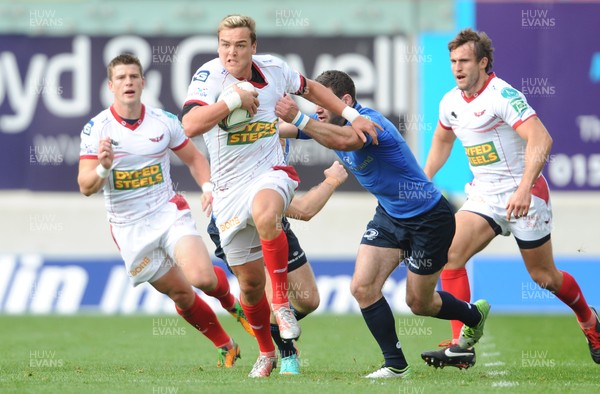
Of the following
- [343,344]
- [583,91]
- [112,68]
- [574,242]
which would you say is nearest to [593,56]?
[583,91]

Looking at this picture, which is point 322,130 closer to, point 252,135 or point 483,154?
point 252,135

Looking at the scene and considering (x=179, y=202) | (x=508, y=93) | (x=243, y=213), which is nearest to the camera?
(x=243, y=213)

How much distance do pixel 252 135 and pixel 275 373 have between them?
174cm

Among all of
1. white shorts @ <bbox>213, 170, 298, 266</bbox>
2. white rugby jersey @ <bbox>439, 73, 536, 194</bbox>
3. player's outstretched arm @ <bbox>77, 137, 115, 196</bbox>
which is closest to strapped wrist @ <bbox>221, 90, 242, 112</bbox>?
white shorts @ <bbox>213, 170, 298, 266</bbox>

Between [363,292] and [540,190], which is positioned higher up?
[540,190]

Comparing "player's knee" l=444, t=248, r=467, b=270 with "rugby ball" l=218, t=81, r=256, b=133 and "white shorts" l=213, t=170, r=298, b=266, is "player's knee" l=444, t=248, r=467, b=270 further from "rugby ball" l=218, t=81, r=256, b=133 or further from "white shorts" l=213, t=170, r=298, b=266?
"rugby ball" l=218, t=81, r=256, b=133

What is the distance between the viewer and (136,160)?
9.05 m

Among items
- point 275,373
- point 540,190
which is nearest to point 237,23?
point 275,373

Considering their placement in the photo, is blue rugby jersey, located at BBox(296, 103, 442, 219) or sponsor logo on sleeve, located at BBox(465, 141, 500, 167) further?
sponsor logo on sleeve, located at BBox(465, 141, 500, 167)

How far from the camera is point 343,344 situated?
11.3 meters

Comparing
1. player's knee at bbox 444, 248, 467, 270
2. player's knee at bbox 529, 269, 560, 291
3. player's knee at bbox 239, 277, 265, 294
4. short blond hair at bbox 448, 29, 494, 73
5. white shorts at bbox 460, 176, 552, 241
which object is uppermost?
short blond hair at bbox 448, 29, 494, 73

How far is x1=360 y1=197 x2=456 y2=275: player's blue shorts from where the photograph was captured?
8258 mm

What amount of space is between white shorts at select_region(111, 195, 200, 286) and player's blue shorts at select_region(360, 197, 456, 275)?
5.18 feet

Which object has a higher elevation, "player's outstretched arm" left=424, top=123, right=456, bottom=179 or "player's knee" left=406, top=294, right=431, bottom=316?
"player's outstretched arm" left=424, top=123, right=456, bottom=179
